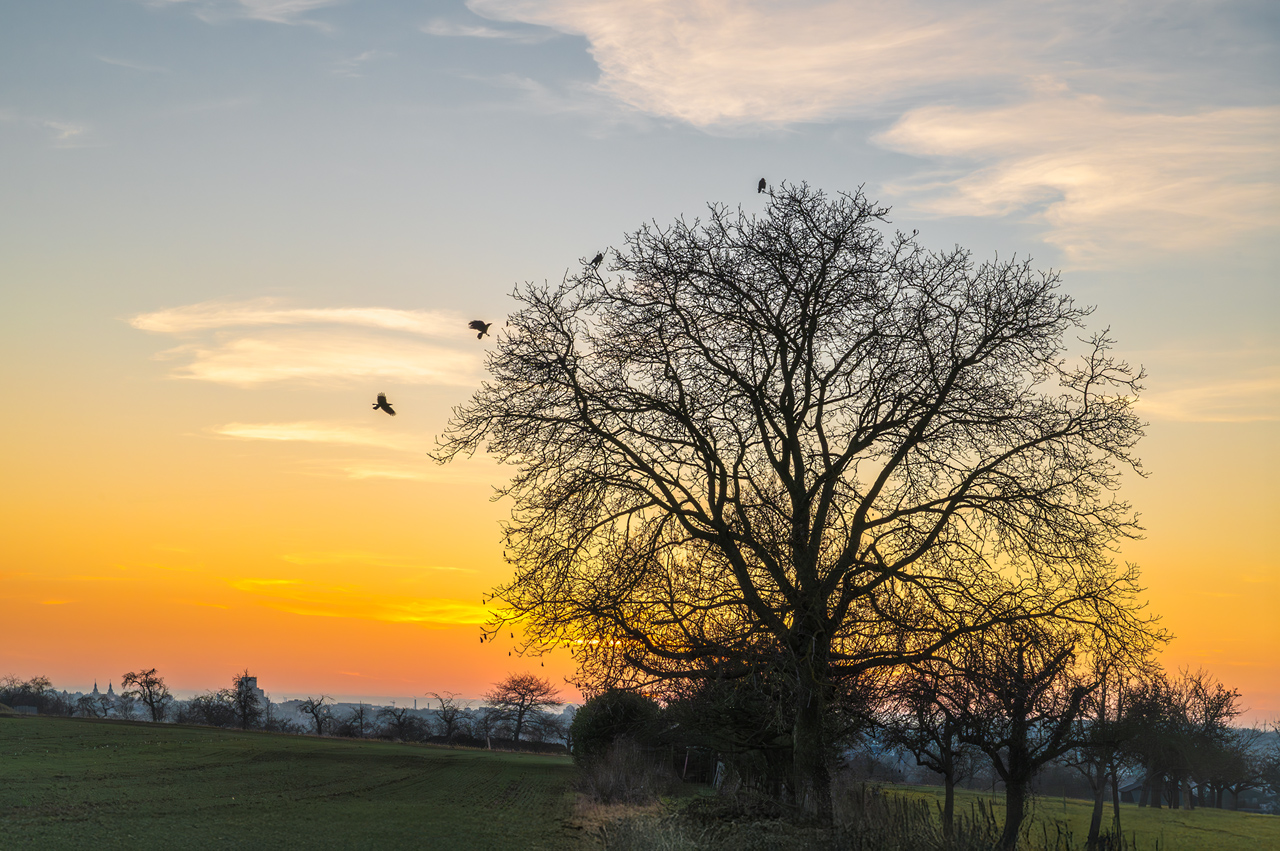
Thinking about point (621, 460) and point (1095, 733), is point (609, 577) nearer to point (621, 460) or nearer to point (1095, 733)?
point (621, 460)

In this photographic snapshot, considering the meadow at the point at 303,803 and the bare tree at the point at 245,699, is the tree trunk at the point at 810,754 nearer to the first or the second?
the meadow at the point at 303,803

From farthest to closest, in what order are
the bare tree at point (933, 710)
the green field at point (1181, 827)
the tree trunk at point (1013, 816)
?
the green field at point (1181, 827), the tree trunk at point (1013, 816), the bare tree at point (933, 710)

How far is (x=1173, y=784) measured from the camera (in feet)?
201

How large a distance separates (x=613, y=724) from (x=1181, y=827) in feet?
125

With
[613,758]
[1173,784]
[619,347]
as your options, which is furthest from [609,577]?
[1173,784]

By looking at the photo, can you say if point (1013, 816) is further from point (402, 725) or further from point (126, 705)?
point (126, 705)

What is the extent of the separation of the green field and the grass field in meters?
20.8

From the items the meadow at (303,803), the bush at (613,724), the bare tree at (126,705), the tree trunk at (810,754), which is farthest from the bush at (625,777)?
the bare tree at (126,705)

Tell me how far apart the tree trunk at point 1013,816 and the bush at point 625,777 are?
33.7ft

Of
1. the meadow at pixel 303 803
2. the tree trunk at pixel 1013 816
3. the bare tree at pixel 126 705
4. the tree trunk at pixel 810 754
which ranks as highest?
the tree trunk at pixel 810 754

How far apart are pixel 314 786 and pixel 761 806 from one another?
2353cm

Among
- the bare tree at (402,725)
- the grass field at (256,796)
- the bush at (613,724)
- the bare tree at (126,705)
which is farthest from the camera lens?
the bare tree at (126,705)

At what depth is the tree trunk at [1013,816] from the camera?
616 inches

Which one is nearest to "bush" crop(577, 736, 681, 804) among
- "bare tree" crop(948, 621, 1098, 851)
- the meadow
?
the meadow
